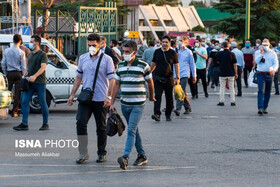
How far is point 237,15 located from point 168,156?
40.3 m

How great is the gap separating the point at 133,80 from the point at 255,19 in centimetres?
4188

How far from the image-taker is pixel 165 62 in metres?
15.8

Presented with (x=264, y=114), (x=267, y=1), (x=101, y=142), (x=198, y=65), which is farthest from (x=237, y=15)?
(x=101, y=142)

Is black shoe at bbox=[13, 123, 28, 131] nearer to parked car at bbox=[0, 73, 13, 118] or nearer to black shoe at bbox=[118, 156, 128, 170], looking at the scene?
parked car at bbox=[0, 73, 13, 118]

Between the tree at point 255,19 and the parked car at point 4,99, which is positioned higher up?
the tree at point 255,19

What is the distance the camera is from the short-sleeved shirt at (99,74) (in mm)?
10398

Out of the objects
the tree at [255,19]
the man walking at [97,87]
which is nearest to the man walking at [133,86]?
the man walking at [97,87]

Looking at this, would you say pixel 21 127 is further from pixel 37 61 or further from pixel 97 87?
pixel 97 87

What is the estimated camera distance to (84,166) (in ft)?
32.5

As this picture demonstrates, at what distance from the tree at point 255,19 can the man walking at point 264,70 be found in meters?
32.0

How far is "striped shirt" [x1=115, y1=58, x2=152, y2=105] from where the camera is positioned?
995 centimetres

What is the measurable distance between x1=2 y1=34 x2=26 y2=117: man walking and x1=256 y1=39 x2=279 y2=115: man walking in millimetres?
5522

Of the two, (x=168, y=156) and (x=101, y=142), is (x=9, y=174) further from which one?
(x=168, y=156)

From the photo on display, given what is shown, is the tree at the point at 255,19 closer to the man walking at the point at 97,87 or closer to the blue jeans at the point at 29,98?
the blue jeans at the point at 29,98
